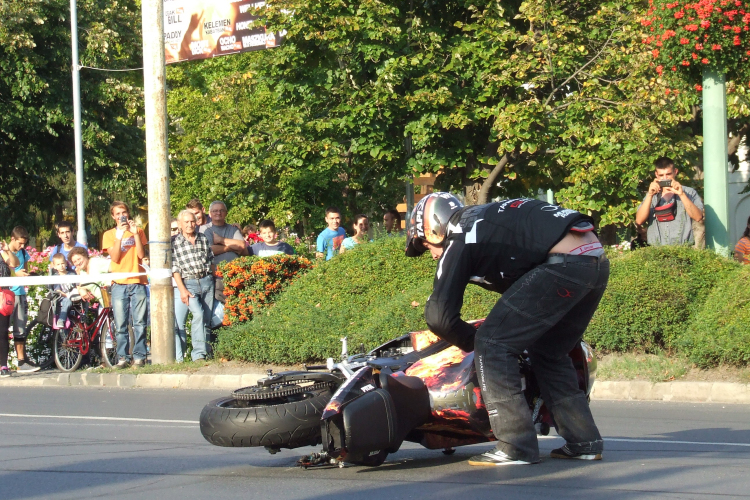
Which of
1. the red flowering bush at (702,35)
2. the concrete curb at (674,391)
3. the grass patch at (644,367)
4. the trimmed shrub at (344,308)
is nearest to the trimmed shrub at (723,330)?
the grass patch at (644,367)

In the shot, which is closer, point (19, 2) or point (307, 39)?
point (307, 39)

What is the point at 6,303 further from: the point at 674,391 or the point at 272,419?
the point at 272,419

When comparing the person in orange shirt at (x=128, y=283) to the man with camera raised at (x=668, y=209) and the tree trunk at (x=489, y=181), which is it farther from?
the man with camera raised at (x=668, y=209)

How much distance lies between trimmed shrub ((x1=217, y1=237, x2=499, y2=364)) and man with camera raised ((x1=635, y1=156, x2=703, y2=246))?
2.06 m

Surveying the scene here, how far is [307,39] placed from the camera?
16.0 meters

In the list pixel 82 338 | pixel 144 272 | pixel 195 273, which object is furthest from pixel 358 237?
pixel 82 338

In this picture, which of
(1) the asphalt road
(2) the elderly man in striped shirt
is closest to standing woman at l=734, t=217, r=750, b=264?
(1) the asphalt road

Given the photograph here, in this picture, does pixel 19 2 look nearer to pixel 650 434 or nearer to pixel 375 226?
pixel 375 226

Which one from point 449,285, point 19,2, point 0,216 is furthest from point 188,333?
point 0,216

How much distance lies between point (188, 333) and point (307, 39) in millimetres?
5027

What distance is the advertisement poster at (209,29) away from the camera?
704 inches

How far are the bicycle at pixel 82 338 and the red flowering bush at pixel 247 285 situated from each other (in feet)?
6.00

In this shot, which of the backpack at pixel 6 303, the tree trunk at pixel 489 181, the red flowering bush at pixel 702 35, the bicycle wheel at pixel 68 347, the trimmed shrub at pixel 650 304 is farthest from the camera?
the tree trunk at pixel 489 181

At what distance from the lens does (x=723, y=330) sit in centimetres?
1027
